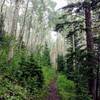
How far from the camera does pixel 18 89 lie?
1083 cm

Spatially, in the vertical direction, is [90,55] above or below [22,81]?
above

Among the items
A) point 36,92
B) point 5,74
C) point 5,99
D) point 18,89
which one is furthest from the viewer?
point 36,92

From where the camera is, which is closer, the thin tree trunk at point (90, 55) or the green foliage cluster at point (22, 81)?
the green foliage cluster at point (22, 81)

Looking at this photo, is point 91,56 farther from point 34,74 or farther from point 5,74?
point 5,74

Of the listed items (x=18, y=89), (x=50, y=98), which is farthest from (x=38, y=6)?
(x=18, y=89)

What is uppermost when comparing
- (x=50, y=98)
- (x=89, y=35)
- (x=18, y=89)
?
(x=89, y=35)

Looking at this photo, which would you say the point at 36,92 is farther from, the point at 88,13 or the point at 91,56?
the point at 88,13

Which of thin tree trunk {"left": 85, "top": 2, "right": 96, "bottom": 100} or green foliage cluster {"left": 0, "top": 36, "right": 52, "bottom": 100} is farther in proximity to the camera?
thin tree trunk {"left": 85, "top": 2, "right": 96, "bottom": 100}

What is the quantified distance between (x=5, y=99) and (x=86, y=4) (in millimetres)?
8559

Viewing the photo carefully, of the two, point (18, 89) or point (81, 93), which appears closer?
point (18, 89)

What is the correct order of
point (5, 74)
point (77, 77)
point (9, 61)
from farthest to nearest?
point (77, 77) → point (9, 61) → point (5, 74)

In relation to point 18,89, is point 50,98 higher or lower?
lower

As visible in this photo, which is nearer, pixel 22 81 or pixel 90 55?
pixel 22 81

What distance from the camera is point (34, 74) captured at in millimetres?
14406
